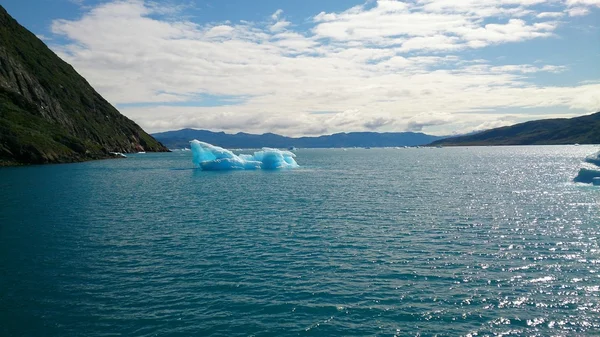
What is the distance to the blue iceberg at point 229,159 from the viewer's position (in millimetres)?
103250

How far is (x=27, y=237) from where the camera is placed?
3186 cm

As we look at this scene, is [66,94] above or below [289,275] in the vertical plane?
above

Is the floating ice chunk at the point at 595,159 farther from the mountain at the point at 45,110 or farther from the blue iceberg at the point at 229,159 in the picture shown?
the mountain at the point at 45,110

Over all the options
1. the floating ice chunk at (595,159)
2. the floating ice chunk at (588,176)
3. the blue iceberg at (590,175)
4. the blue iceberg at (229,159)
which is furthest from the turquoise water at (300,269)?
the blue iceberg at (229,159)

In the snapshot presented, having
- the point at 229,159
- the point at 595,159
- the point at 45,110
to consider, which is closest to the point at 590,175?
the point at 595,159

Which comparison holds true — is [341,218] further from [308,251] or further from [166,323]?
[166,323]

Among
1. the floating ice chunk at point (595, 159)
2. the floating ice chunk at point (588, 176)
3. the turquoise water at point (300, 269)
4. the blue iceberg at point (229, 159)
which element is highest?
the blue iceberg at point (229, 159)

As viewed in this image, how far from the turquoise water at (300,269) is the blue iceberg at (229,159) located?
54972 millimetres

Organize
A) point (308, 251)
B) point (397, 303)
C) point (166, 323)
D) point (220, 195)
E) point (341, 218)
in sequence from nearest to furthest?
point (166, 323), point (397, 303), point (308, 251), point (341, 218), point (220, 195)

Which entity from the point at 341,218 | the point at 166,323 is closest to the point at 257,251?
the point at 166,323

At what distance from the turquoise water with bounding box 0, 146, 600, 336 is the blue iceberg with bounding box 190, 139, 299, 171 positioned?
54972mm

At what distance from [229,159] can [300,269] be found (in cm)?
8158

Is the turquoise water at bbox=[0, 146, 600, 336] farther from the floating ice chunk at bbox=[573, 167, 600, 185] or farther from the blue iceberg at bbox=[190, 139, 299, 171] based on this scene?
the blue iceberg at bbox=[190, 139, 299, 171]

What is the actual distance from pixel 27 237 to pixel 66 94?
511 feet
